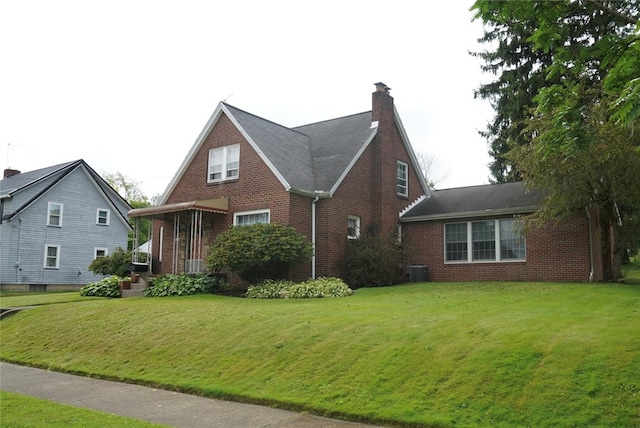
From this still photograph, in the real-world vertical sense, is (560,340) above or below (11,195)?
below

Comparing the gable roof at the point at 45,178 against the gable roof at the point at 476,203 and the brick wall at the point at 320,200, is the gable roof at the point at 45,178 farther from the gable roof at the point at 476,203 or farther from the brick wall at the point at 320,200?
the gable roof at the point at 476,203

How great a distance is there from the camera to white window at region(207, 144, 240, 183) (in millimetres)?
21719

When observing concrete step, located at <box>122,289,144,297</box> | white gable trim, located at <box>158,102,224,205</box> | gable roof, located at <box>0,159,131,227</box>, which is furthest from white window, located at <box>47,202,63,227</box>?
concrete step, located at <box>122,289,144,297</box>

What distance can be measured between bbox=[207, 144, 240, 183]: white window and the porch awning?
3.43 feet

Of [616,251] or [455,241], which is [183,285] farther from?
[616,251]

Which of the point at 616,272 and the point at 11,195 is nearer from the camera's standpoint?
the point at 616,272

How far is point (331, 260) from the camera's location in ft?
66.6

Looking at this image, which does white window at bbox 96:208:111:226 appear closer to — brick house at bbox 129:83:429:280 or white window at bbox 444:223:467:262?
brick house at bbox 129:83:429:280

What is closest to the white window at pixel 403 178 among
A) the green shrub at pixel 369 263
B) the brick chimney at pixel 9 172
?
the green shrub at pixel 369 263

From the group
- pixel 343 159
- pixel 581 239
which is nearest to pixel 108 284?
pixel 343 159

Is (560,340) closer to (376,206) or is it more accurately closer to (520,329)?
(520,329)

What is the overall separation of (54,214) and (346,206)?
2101 cm

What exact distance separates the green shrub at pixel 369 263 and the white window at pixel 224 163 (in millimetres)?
5442

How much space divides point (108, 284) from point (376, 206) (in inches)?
429
